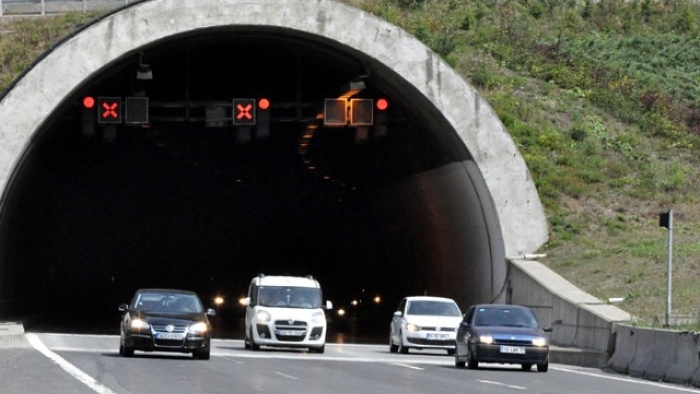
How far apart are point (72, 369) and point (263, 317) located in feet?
39.8

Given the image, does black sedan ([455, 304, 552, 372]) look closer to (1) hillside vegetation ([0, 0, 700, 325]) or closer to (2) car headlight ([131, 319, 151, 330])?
(1) hillside vegetation ([0, 0, 700, 325])

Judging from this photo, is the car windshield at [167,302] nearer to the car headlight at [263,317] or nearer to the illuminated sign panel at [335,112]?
the car headlight at [263,317]

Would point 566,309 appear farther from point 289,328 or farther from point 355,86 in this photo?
point 355,86

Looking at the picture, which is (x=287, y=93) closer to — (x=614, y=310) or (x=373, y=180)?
(x=373, y=180)

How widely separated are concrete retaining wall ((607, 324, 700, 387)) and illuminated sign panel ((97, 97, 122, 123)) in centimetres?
1716

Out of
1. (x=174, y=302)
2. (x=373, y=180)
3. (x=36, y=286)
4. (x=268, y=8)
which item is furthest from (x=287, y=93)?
(x=174, y=302)

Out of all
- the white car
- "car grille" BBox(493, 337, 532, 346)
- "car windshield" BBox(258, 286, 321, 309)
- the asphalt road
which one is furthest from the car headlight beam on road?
"car grille" BBox(493, 337, 532, 346)

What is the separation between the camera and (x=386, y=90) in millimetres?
46219

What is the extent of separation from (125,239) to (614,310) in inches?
1502

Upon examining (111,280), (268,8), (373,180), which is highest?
(268,8)

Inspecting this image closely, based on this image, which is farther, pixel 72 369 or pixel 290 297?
pixel 290 297

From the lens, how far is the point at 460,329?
33.0 meters

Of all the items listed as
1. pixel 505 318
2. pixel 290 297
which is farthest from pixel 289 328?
pixel 505 318

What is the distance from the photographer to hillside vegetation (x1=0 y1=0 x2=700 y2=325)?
139 feet
